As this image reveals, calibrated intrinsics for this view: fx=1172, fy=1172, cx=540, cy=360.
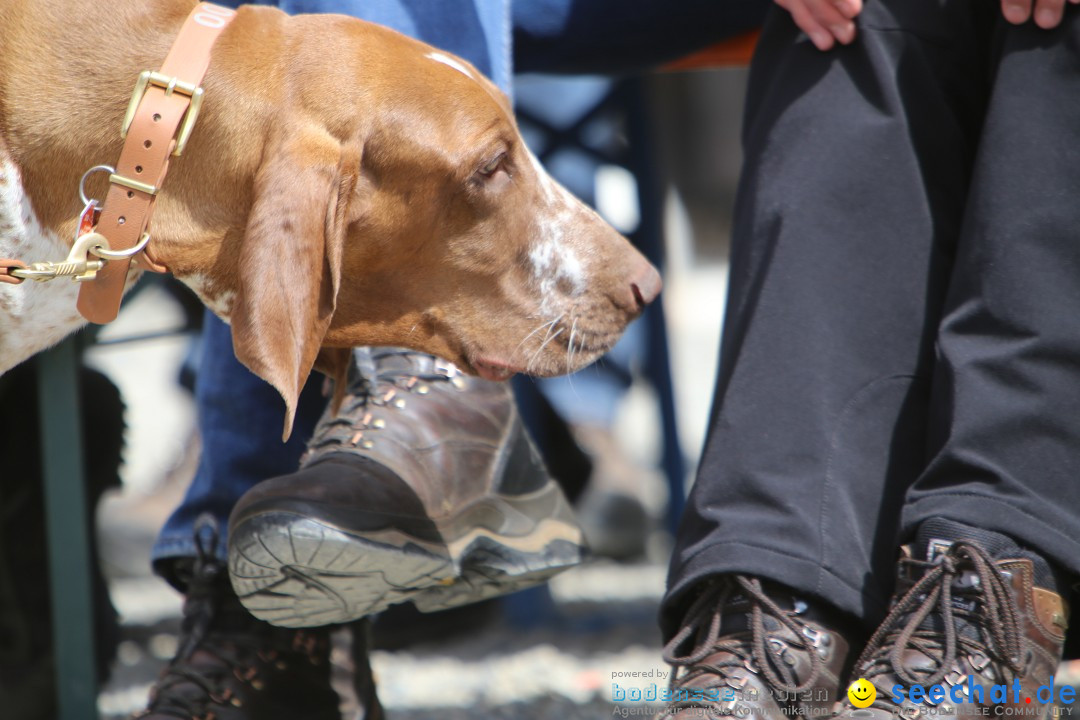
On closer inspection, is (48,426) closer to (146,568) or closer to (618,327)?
(618,327)

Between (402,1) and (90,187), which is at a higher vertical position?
(402,1)

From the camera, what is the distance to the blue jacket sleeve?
7.91 ft

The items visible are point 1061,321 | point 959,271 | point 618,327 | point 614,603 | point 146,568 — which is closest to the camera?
point 1061,321

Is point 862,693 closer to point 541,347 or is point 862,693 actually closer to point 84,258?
point 541,347

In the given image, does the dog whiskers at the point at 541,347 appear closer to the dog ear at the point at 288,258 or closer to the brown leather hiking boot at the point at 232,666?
the dog ear at the point at 288,258

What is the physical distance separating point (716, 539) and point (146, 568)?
2.73 metres

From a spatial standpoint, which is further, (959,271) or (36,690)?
(36,690)

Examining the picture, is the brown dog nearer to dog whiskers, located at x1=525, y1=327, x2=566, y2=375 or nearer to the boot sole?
dog whiskers, located at x1=525, y1=327, x2=566, y2=375

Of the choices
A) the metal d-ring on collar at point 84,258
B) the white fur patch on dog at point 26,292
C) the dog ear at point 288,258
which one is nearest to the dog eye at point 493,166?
the dog ear at point 288,258

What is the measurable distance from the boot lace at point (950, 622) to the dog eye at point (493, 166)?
2.72 ft

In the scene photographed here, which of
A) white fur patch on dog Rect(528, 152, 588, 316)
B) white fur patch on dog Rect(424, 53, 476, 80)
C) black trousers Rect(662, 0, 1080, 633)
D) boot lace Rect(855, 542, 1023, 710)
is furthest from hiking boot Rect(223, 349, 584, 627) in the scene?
boot lace Rect(855, 542, 1023, 710)

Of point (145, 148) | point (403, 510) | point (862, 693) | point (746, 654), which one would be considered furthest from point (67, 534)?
point (862, 693)

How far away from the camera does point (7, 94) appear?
1672 mm

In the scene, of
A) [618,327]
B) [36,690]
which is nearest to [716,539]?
[618,327]
